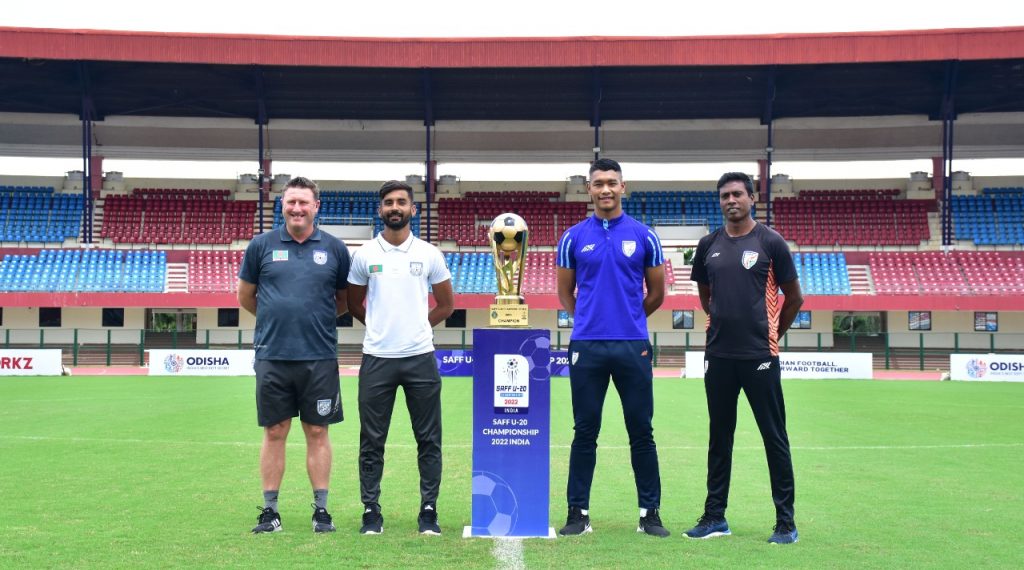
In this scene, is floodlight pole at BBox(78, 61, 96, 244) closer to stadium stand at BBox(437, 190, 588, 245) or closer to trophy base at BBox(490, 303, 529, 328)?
stadium stand at BBox(437, 190, 588, 245)

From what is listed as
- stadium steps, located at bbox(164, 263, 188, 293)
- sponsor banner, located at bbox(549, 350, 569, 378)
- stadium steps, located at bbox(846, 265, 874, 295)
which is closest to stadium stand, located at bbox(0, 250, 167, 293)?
stadium steps, located at bbox(164, 263, 188, 293)

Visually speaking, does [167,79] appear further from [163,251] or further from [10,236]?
[10,236]

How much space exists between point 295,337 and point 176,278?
27.8 m

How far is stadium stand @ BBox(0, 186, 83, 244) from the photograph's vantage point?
32375 millimetres

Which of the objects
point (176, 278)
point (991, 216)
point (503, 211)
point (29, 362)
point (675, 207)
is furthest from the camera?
point (675, 207)

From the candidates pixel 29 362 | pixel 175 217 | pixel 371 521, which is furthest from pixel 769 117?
pixel 371 521

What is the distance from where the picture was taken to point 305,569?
4539mm

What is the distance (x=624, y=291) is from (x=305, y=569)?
2.48 m

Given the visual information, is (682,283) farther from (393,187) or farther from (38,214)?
(393,187)

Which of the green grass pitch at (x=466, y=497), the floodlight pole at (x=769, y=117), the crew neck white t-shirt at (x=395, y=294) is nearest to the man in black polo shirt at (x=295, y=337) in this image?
the crew neck white t-shirt at (x=395, y=294)

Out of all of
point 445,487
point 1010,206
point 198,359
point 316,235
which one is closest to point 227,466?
point 445,487

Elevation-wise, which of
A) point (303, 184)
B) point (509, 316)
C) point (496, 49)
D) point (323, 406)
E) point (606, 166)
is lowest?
point (323, 406)

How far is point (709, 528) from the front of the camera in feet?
17.9

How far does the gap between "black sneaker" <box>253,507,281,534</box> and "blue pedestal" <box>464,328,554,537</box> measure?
120 cm
